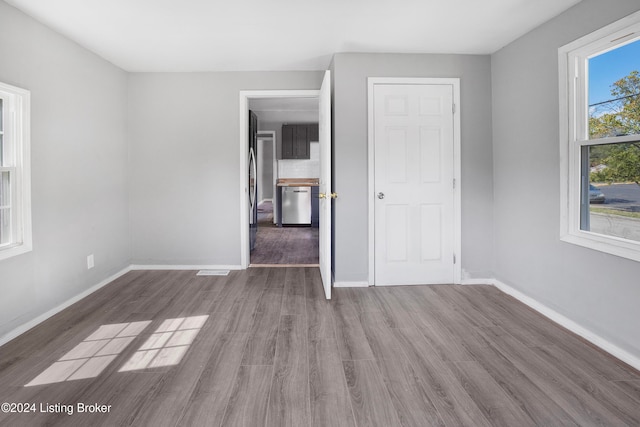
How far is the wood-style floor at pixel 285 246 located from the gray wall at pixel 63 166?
1791mm

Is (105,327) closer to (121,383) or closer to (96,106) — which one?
(121,383)

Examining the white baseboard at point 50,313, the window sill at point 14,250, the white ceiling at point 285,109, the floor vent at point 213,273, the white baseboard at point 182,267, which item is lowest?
the white baseboard at point 50,313

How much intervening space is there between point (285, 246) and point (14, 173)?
11.7 feet

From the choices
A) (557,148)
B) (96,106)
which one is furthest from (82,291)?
(557,148)

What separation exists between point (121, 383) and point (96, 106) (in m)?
2.84

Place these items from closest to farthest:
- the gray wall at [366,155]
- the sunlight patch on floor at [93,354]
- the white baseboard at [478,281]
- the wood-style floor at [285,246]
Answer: the sunlight patch on floor at [93,354] < the gray wall at [366,155] < the white baseboard at [478,281] < the wood-style floor at [285,246]

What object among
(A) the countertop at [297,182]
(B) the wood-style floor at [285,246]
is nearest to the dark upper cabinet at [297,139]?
(A) the countertop at [297,182]

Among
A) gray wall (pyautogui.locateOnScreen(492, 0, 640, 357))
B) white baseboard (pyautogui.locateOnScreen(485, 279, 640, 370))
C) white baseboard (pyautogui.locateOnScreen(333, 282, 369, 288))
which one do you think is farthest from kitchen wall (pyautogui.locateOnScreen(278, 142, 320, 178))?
white baseboard (pyautogui.locateOnScreen(485, 279, 640, 370))

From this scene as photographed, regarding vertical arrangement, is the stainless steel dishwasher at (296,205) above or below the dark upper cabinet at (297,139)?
below

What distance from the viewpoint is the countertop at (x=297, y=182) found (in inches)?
293

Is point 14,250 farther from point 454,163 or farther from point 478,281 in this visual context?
point 478,281

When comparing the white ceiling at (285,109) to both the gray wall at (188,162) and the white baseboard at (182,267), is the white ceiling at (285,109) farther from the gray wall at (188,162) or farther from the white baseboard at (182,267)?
the white baseboard at (182,267)

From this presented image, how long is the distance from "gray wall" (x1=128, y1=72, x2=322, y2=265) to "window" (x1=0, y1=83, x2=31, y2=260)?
5.24 ft

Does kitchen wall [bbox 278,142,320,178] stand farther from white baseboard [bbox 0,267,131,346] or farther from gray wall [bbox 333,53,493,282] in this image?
white baseboard [bbox 0,267,131,346]
